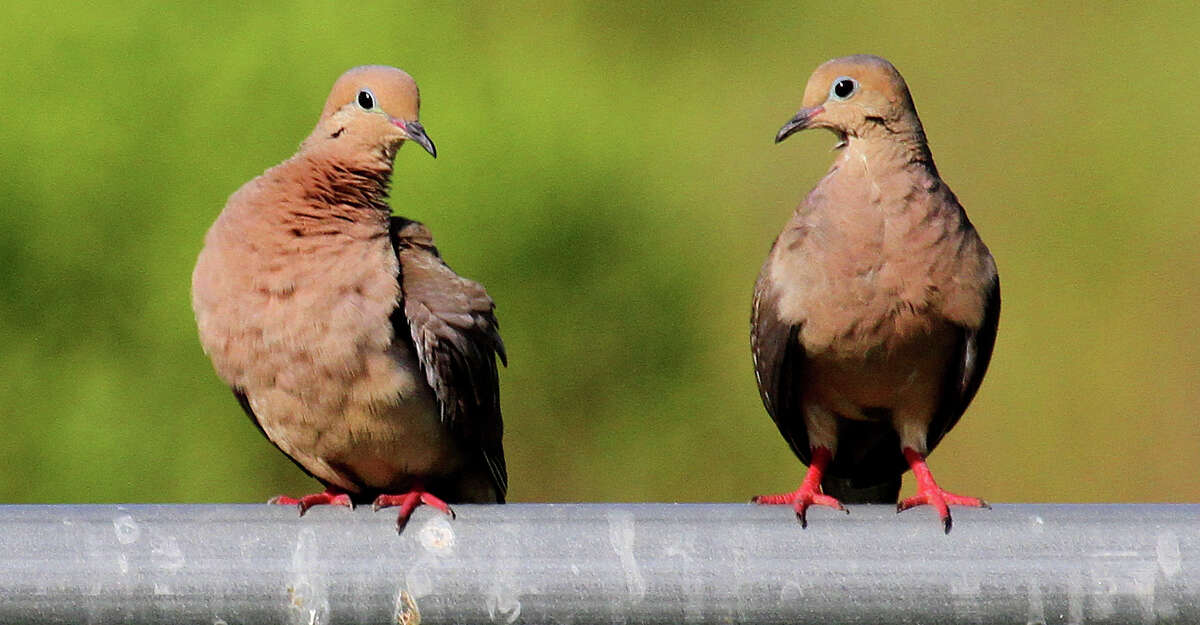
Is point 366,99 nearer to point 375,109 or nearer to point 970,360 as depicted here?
point 375,109

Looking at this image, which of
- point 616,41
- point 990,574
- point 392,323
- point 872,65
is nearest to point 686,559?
point 990,574

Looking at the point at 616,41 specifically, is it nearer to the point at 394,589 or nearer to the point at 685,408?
the point at 685,408

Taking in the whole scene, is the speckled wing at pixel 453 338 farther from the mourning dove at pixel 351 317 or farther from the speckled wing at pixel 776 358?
the speckled wing at pixel 776 358

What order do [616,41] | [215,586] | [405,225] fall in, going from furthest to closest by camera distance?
[616,41]
[405,225]
[215,586]

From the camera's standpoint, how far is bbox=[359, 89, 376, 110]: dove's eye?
3367 millimetres

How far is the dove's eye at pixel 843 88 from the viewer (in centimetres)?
328

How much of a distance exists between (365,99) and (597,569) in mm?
1754

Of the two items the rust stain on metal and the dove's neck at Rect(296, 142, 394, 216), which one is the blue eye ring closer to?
the dove's neck at Rect(296, 142, 394, 216)

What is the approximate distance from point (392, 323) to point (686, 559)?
1.43 m

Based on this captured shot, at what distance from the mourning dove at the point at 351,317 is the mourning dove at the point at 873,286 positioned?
0.63 metres

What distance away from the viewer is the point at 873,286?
3.16 meters

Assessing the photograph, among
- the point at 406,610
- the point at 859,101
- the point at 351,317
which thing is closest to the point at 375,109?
the point at 351,317

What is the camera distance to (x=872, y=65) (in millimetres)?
3262

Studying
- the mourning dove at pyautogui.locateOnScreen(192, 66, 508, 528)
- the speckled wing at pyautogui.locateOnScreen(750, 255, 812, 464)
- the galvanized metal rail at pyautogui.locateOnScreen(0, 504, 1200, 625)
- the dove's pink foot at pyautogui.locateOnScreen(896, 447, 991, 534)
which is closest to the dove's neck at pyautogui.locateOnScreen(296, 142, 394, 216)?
the mourning dove at pyautogui.locateOnScreen(192, 66, 508, 528)
